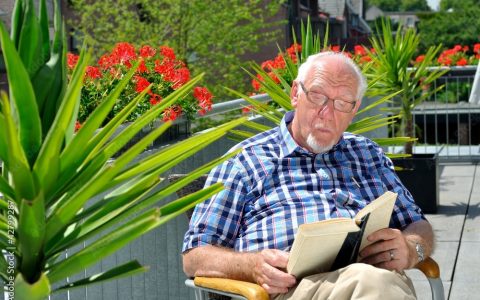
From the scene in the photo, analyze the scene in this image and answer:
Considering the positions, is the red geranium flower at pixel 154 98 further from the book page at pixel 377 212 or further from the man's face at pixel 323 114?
the book page at pixel 377 212

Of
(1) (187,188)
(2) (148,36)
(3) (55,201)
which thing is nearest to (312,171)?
(1) (187,188)

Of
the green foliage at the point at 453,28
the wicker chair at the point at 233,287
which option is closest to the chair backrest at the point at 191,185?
the wicker chair at the point at 233,287

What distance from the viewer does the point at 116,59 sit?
5.42 meters

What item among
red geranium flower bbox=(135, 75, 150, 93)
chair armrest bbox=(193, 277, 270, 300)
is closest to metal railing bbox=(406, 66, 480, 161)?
red geranium flower bbox=(135, 75, 150, 93)

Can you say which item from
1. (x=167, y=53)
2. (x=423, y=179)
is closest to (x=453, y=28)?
(x=423, y=179)

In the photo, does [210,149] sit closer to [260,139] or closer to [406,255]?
[260,139]

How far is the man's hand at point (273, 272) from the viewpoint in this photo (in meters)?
3.12

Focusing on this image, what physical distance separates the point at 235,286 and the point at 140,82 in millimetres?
2126

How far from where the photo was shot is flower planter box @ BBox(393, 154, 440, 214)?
7.98 meters

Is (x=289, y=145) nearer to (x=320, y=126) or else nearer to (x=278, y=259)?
(x=320, y=126)

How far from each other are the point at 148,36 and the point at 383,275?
22722mm

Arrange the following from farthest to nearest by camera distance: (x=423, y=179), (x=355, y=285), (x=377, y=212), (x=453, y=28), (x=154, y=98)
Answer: (x=453, y=28)
(x=423, y=179)
(x=154, y=98)
(x=377, y=212)
(x=355, y=285)

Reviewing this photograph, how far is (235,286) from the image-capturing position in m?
3.18

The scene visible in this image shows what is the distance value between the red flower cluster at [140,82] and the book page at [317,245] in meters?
1.85
